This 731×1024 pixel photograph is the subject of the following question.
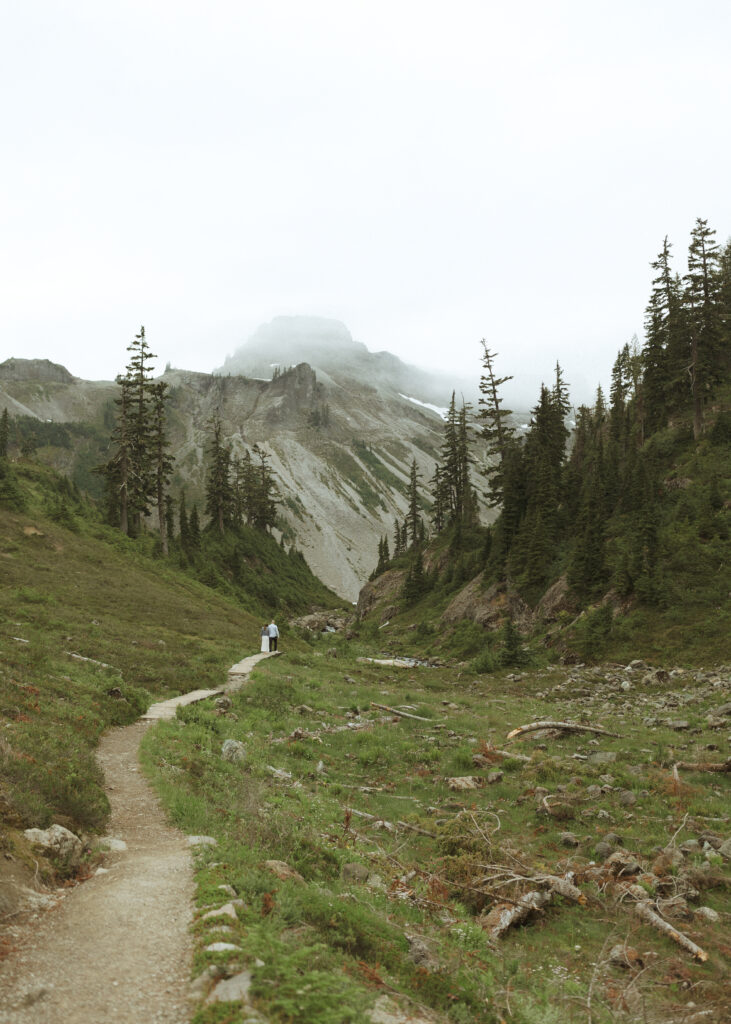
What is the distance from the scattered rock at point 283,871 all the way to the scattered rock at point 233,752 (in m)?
6.30

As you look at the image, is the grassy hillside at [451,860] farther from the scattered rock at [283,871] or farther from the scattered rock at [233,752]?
the scattered rock at [233,752]

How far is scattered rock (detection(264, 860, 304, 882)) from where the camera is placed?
742 centimetres

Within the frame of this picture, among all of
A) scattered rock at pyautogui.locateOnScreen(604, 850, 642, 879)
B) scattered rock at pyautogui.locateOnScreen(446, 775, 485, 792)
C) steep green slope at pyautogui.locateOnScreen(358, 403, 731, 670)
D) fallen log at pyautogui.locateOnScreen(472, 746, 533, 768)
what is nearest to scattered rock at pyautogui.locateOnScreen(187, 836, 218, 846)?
scattered rock at pyautogui.locateOnScreen(604, 850, 642, 879)

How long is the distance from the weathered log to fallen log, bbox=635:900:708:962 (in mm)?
1279

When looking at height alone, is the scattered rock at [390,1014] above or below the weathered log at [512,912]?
above

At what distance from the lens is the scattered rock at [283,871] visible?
742 centimetres

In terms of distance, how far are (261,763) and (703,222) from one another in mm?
54597

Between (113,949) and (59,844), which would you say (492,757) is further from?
(113,949)

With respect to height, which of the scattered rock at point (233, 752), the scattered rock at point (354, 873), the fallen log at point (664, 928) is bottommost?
the scattered rock at point (233, 752)

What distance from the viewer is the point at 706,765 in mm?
13445

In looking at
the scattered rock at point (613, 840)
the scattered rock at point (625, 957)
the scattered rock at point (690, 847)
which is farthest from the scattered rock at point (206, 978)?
the scattered rock at point (690, 847)

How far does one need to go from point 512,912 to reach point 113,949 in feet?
18.2

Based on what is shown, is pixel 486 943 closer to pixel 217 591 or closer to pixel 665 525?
pixel 665 525

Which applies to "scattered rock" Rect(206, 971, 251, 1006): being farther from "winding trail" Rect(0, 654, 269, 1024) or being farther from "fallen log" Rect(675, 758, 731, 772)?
"fallen log" Rect(675, 758, 731, 772)
